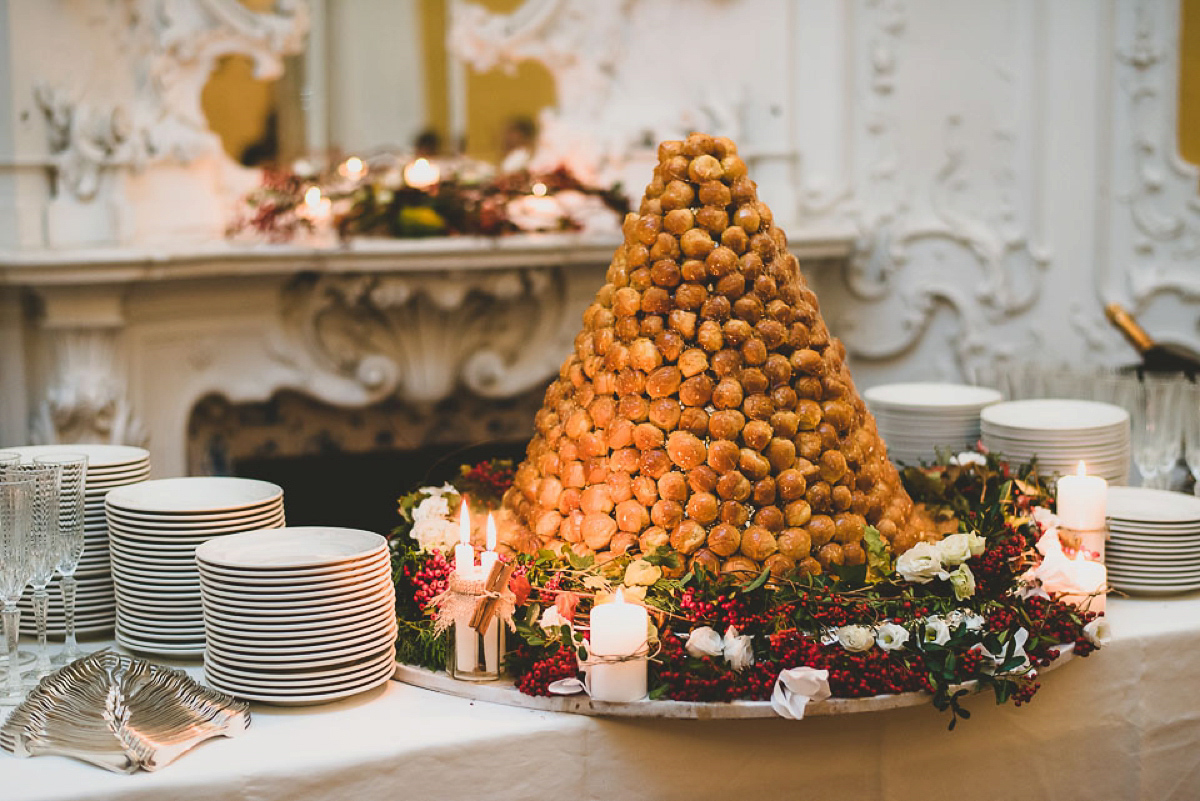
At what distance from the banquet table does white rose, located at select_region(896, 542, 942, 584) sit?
0.57ft

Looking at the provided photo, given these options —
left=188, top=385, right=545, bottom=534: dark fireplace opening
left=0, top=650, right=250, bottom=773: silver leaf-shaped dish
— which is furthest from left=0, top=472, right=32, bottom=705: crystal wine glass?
left=188, top=385, right=545, bottom=534: dark fireplace opening

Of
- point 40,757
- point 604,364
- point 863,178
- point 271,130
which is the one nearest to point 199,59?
point 271,130

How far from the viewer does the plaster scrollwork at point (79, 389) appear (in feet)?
11.7

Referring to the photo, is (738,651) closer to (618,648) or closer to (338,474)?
(618,648)

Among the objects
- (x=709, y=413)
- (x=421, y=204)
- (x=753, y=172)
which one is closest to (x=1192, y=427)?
(x=709, y=413)

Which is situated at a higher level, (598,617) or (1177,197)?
(1177,197)

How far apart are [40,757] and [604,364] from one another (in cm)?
Result: 88

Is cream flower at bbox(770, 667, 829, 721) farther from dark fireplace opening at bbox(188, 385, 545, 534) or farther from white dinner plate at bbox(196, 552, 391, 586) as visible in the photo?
dark fireplace opening at bbox(188, 385, 545, 534)

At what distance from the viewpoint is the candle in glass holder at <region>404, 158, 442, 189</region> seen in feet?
13.1

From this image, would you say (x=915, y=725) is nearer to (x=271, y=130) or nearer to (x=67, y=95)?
(x=67, y=95)

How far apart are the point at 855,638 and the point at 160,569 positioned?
0.93 metres

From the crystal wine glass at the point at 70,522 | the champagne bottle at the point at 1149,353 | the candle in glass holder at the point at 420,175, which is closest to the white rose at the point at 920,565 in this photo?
the crystal wine glass at the point at 70,522

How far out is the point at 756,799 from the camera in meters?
1.60

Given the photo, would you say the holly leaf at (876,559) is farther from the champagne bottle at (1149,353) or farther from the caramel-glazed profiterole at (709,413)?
the champagne bottle at (1149,353)
